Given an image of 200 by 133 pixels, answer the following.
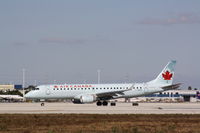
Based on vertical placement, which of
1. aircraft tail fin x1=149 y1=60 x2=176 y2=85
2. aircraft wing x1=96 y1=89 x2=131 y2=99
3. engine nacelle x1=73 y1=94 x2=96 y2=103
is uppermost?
aircraft tail fin x1=149 y1=60 x2=176 y2=85

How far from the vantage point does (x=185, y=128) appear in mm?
29625

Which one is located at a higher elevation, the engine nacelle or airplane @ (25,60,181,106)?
airplane @ (25,60,181,106)

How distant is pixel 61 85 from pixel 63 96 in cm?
182

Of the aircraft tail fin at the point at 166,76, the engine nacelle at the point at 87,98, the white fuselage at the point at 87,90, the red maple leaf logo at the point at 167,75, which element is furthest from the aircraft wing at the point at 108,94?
the red maple leaf logo at the point at 167,75

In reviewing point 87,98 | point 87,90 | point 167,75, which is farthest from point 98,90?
point 167,75

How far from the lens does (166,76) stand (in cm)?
7775

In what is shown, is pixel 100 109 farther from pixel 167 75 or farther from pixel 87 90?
pixel 167 75

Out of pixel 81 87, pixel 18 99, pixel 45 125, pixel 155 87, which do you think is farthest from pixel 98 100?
pixel 18 99

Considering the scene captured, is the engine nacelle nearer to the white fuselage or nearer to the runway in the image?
the white fuselage

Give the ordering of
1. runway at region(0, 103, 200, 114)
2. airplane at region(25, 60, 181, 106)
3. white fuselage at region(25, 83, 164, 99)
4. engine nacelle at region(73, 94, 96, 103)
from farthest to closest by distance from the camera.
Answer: white fuselage at region(25, 83, 164, 99), airplane at region(25, 60, 181, 106), engine nacelle at region(73, 94, 96, 103), runway at region(0, 103, 200, 114)

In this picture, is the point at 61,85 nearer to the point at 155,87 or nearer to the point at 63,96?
the point at 63,96

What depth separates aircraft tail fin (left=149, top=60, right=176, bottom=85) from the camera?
254 feet

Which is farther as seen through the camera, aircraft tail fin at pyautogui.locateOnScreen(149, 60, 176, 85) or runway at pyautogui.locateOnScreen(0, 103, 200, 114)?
aircraft tail fin at pyautogui.locateOnScreen(149, 60, 176, 85)

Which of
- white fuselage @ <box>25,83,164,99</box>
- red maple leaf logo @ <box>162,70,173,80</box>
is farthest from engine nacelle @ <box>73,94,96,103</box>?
red maple leaf logo @ <box>162,70,173,80</box>
